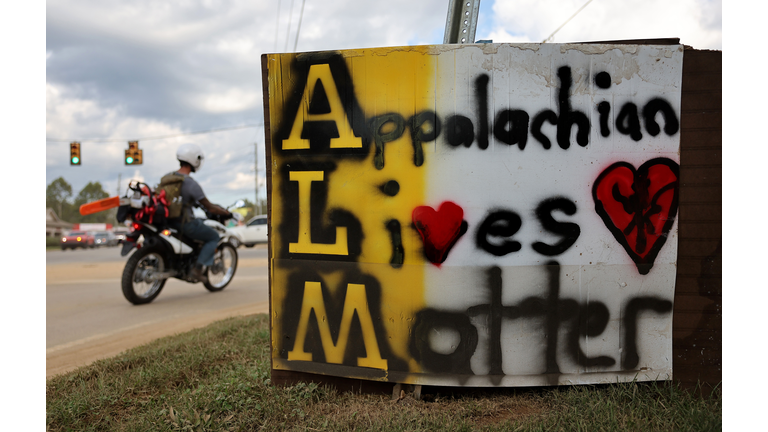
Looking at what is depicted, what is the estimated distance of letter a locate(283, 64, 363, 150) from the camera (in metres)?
2.92

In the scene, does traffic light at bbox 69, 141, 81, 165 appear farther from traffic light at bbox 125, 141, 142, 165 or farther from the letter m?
the letter m

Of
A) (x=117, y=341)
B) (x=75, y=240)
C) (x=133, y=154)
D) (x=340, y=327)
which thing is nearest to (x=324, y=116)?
(x=340, y=327)

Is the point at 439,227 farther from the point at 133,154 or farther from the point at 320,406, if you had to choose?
the point at 133,154

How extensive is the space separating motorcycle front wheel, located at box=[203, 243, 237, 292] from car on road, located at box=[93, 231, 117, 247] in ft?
115

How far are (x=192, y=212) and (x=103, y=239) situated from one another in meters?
37.5

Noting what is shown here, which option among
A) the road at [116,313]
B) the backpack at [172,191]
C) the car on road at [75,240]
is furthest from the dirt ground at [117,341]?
the car on road at [75,240]

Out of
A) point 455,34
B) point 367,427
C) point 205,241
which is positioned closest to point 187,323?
point 205,241

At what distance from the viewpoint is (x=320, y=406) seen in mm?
2703

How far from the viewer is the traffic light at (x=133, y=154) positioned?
70.2 ft

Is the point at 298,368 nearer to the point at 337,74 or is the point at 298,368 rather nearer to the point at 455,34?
the point at 337,74

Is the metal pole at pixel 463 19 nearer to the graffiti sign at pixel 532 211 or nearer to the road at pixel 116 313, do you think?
the graffiti sign at pixel 532 211

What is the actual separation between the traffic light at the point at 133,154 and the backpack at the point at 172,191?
698 inches

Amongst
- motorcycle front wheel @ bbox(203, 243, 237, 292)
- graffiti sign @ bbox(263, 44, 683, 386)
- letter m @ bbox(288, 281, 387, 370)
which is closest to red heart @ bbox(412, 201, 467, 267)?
graffiti sign @ bbox(263, 44, 683, 386)

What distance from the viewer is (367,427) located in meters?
2.39
